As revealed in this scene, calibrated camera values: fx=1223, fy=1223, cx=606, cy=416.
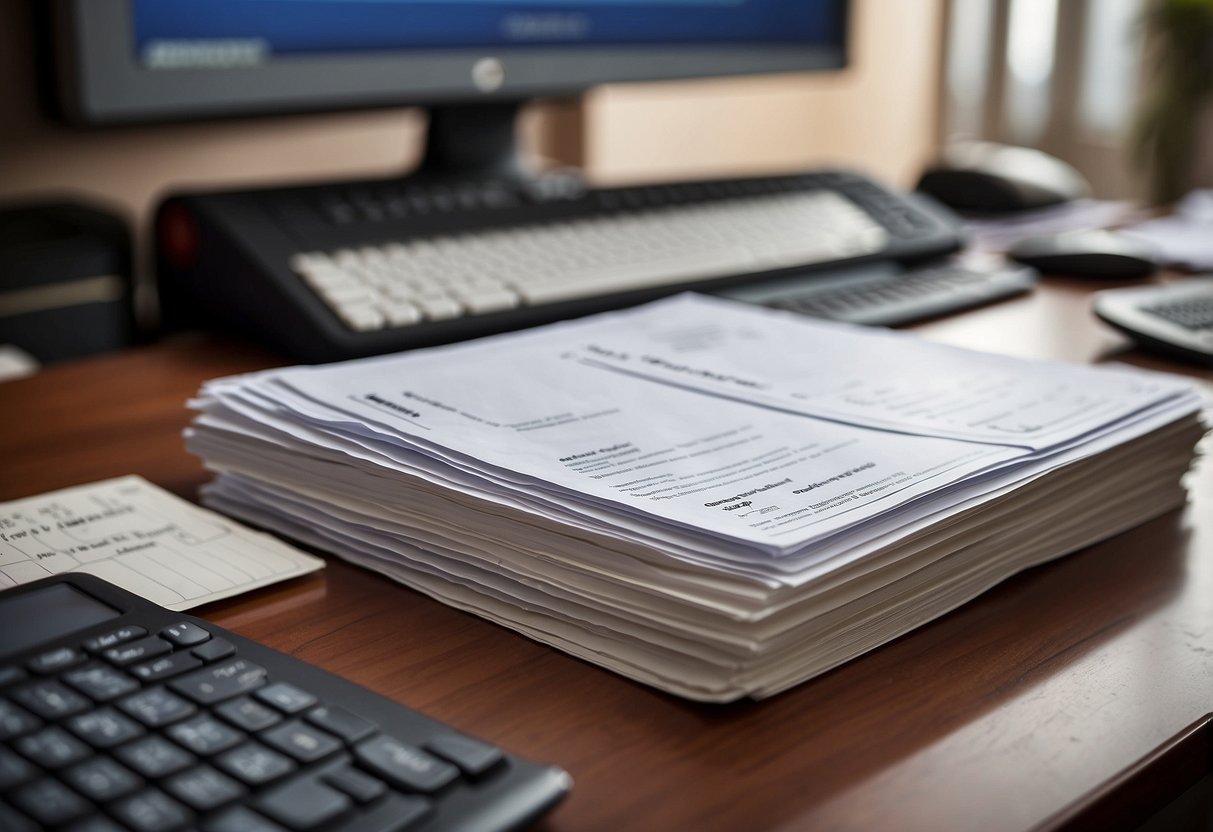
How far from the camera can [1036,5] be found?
9.74 ft

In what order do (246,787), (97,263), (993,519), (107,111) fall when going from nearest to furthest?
1. (246,787)
2. (993,519)
3. (107,111)
4. (97,263)

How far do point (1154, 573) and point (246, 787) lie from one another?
0.35 metres

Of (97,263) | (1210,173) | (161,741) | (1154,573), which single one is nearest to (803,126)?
(1210,173)

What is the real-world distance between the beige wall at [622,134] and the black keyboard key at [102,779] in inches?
28.8

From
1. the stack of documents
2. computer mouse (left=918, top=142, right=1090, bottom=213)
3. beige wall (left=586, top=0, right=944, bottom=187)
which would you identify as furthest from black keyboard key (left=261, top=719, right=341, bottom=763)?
beige wall (left=586, top=0, right=944, bottom=187)

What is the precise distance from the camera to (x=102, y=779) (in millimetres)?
277

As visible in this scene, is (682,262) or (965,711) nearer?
(965,711)

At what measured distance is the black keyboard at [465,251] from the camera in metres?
0.70

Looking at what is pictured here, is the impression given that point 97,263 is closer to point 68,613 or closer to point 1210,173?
point 68,613

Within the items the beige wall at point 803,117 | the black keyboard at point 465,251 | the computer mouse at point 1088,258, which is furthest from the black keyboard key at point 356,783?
the beige wall at point 803,117

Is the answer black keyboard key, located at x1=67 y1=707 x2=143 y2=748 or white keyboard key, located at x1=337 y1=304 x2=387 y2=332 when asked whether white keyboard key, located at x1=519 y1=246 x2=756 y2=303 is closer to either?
white keyboard key, located at x1=337 y1=304 x2=387 y2=332

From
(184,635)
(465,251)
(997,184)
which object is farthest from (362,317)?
(997,184)

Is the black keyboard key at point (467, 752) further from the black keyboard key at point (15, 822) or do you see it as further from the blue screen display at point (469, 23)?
the blue screen display at point (469, 23)

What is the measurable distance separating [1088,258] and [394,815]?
0.86m
